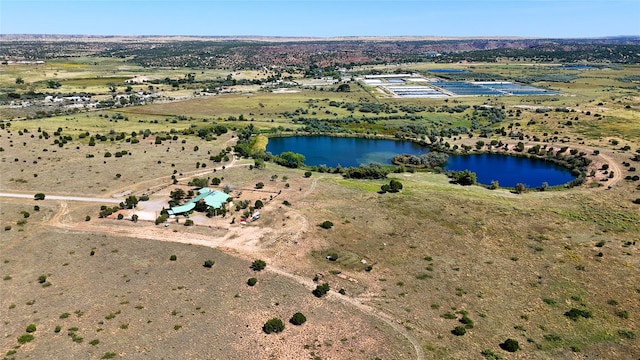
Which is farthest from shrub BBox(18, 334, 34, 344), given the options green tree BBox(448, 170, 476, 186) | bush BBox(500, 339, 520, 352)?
green tree BBox(448, 170, 476, 186)

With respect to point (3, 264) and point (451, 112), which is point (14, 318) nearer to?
point (3, 264)

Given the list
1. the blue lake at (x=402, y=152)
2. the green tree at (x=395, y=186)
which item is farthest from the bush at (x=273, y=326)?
the blue lake at (x=402, y=152)

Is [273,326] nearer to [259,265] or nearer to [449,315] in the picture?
[259,265]

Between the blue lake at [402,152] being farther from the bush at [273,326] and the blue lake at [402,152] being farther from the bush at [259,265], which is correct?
the bush at [273,326]

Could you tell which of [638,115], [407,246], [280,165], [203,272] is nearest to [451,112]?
[638,115]

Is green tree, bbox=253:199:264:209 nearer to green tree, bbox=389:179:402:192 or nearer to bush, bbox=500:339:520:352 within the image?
green tree, bbox=389:179:402:192

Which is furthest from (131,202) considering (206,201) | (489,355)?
(489,355)
